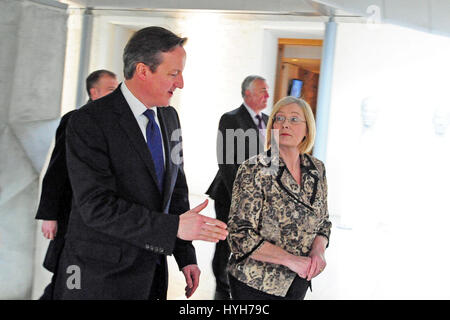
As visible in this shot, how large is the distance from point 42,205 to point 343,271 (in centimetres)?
154

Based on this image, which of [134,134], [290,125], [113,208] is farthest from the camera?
[290,125]

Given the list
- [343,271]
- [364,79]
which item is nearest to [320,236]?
[343,271]

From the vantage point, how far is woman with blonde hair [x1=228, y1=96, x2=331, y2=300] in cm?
212

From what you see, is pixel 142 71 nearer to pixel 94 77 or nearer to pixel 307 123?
pixel 94 77

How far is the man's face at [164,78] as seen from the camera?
1.97 meters

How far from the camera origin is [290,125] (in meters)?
2.29

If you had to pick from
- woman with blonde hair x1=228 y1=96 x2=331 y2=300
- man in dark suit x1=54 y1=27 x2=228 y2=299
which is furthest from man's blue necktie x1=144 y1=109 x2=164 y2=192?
woman with blonde hair x1=228 y1=96 x2=331 y2=300

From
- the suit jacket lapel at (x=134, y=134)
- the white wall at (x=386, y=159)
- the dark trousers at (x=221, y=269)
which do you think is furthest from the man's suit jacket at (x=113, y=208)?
the white wall at (x=386, y=159)

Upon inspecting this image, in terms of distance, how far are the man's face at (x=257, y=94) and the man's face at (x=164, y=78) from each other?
63 cm

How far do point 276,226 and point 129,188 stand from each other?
2.07ft

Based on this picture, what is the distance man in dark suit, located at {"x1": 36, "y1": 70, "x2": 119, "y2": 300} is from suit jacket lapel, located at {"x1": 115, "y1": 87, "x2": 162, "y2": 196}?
603 millimetres

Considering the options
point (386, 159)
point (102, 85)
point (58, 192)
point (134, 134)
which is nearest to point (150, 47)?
point (134, 134)

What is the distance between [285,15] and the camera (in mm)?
2609
